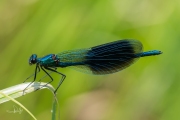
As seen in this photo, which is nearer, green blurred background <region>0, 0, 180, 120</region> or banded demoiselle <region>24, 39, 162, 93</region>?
banded demoiselle <region>24, 39, 162, 93</region>

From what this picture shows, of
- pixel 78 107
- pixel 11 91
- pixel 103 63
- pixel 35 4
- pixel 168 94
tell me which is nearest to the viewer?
pixel 11 91

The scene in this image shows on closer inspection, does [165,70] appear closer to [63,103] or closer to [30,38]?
[63,103]

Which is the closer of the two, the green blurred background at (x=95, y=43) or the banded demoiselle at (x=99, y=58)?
the banded demoiselle at (x=99, y=58)

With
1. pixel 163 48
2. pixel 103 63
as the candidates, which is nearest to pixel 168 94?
pixel 163 48

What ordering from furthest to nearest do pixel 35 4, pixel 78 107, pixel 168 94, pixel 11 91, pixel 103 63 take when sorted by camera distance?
pixel 35 4
pixel 78 107
pixel 168 94
pixel 103 63
pixel 11 91
